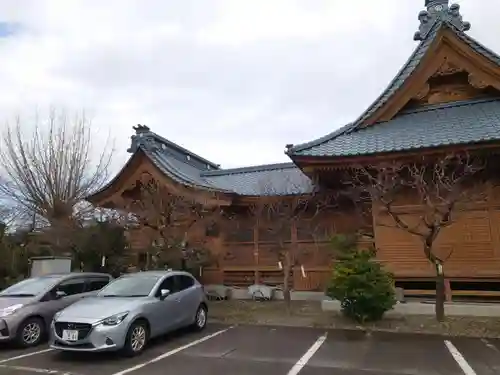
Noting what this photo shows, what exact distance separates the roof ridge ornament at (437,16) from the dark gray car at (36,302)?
12.2 metres

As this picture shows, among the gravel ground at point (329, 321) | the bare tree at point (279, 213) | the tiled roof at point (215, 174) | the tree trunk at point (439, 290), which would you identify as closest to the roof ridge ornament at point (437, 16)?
the tiled roof at point (215, 174)

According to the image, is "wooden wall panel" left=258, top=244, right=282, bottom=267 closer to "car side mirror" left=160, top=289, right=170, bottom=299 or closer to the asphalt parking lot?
the asphalt parking lot

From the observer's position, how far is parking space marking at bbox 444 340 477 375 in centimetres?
562

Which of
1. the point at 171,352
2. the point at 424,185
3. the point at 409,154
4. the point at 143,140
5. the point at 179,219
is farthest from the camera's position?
the point at 143,140

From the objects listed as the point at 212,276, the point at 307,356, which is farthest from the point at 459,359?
the point at 212,276

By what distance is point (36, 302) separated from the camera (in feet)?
25.6

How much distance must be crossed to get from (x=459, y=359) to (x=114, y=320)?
17.0 ft

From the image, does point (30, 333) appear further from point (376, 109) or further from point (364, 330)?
point (376, 109)

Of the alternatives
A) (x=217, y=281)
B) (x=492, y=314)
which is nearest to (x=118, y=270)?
(x=217, y=281)

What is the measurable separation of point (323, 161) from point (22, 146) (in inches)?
620

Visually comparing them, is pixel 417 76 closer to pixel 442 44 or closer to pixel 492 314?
pixel 442 44

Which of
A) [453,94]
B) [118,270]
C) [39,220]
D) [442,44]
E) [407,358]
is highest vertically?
[442,44]

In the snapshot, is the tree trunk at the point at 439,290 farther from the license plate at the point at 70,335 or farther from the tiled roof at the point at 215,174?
the license plate at the point at 70,335

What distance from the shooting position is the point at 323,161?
34.4 feet
